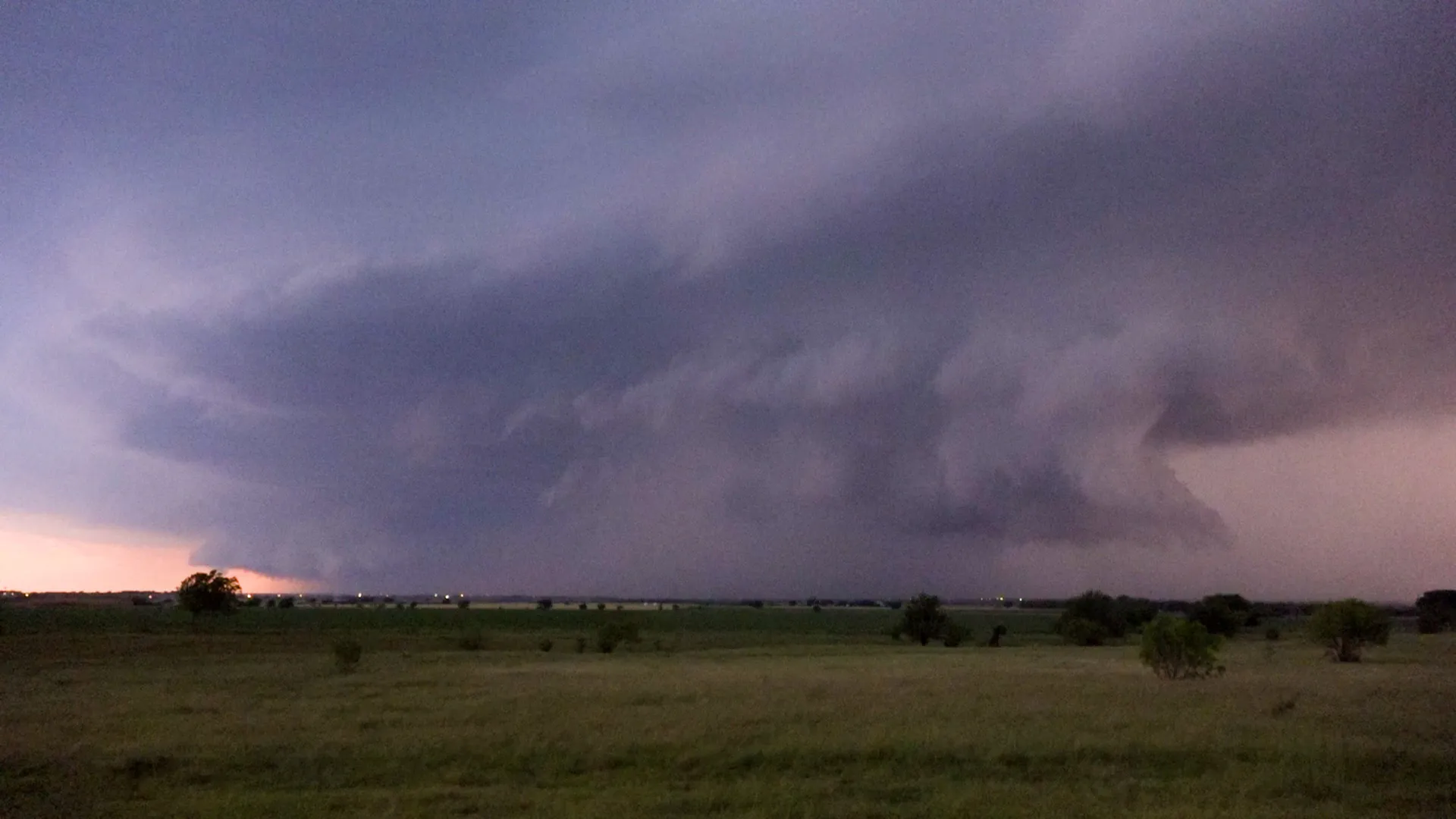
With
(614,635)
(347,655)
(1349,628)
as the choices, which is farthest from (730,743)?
(614,635)

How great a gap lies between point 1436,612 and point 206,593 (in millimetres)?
146399

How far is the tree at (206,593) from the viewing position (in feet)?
321

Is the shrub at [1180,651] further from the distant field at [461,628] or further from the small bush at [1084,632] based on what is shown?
the small bush at [1084,632]

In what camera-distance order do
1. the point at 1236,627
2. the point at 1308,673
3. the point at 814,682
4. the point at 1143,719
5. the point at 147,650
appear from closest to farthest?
the point at 1143,719 < the point at 814,682 < the point at 1308,673 < the point at 147,650 < the point at 1236,627

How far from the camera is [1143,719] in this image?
26.2 m

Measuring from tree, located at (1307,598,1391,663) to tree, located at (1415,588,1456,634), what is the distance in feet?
175

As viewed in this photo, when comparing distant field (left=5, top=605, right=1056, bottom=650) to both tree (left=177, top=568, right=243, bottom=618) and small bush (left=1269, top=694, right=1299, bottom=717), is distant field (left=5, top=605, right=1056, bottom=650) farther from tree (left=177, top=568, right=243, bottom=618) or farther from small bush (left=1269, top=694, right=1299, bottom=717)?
small bush (left=1269, top=694, right=1299, bottom=717)

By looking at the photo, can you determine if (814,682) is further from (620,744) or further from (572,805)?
(572,805)

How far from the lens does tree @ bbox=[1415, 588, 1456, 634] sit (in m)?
113

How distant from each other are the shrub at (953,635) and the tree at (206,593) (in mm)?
64943

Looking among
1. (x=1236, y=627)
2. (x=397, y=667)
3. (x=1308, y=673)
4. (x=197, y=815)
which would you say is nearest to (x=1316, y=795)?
(x=197, y=815)

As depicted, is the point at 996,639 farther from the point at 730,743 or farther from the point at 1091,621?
the point at 730,743

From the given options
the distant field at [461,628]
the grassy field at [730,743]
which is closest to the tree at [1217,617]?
the distant field at [461,628]

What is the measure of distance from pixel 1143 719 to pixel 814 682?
1424cm
